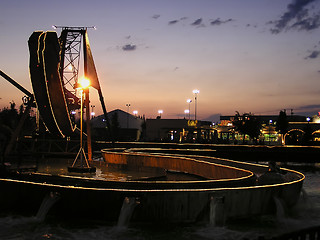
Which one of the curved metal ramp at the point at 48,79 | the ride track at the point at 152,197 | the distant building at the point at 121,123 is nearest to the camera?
the ride track at the point at 152,197

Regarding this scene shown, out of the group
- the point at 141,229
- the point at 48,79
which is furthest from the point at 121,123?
the point at 141,229

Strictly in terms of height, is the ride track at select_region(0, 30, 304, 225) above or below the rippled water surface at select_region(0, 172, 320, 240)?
above

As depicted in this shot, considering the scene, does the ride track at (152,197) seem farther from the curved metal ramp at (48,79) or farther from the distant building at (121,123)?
the distant building at (121,123)

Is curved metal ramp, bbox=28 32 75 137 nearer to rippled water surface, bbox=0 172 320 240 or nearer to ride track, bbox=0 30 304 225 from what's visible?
ride track, bbox=0 30 304 225

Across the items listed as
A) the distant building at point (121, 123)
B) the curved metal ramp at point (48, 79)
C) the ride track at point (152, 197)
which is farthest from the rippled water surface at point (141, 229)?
the distant building at point (121, 123)

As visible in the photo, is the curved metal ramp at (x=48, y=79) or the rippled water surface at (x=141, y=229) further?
the curved metal ramp at (x=48, y=79)

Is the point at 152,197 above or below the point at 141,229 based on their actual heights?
above

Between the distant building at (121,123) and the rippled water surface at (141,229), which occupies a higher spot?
the distant building at (121,123)

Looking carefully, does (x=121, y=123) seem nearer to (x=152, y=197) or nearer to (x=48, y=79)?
(x=48, y=79)

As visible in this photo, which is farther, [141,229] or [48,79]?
[48,79]

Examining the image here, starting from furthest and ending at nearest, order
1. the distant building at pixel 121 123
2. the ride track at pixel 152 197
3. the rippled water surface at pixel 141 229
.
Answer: the distant building at pixel 121 123, the ride track at pixel 152 197, the rippled water surface at pixel 141 229

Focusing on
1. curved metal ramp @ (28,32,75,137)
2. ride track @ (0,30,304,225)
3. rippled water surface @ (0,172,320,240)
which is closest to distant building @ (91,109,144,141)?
curved metal ramp @ (28,32,75,137)

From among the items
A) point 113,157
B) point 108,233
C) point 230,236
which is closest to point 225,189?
point 230,236

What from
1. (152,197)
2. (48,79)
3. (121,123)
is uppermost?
(121,123)
